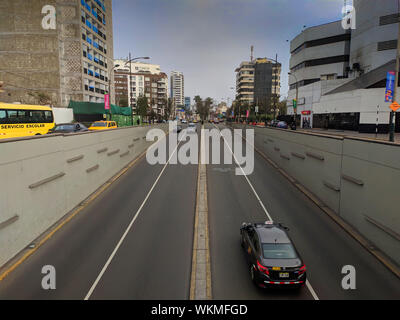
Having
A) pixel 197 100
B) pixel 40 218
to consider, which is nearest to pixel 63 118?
pixel 40 218

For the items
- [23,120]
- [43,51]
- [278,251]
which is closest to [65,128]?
[23,120]

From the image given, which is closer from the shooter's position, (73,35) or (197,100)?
(73,35)

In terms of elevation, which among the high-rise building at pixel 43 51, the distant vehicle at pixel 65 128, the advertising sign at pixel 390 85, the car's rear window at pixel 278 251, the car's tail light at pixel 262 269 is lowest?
the car's tail light at pixel 262 269

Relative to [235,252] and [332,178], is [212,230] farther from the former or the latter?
[332,178]

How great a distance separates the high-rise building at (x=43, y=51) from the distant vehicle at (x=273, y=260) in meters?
50.6

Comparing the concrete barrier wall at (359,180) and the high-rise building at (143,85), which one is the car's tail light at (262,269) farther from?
the high-rise building at (143,85)

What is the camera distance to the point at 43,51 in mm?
50625

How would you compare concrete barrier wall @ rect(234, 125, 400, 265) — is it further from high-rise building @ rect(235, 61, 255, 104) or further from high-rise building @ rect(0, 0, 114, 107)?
high-rise building @ rect(235, 61, 255, 104)

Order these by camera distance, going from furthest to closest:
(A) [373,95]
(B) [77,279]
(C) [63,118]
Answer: (C) [63,118]
(A) [373,95]
(B) [77,279]

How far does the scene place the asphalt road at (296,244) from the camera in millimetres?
9234

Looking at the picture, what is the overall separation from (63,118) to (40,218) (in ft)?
116

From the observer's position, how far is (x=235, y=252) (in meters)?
11.8

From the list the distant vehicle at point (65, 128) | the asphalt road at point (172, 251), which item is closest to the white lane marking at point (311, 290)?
the asphalt road at point (172, 251)
